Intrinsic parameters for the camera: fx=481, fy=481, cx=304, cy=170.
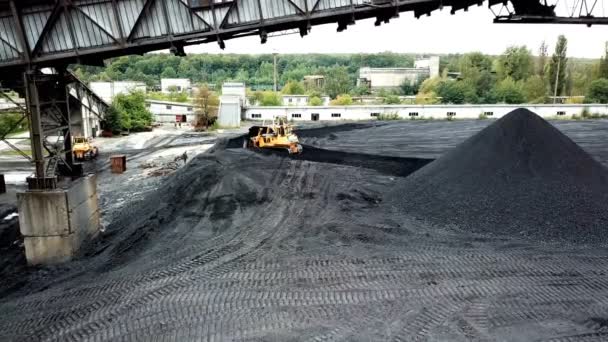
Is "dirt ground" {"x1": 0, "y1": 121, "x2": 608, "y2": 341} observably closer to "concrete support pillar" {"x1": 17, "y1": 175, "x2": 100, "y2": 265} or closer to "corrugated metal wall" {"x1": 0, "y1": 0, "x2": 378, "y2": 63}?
"concrete support pillar" {"x1": 17, "y1": 175, "x2": 100, "y2": 265}

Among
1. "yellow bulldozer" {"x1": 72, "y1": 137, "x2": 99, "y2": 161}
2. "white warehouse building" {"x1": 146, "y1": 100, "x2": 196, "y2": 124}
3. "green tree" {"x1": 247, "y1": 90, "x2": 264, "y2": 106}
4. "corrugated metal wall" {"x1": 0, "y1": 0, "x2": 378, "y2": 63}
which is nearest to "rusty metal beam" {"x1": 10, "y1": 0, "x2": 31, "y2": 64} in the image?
"corrugated metal wall" {"x1": 0, "y1": 0, "x2": 378, "y2": 63}

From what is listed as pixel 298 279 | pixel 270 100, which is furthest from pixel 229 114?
pixel 298 279

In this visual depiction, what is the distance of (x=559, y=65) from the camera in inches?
2638

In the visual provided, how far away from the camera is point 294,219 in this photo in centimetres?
1381

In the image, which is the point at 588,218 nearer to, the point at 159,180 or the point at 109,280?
the point at 109,280

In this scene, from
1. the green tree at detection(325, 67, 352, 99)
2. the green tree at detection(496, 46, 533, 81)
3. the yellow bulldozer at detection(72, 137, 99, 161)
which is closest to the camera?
the yellow bulldozer at detection(72, 137, 99, 161)

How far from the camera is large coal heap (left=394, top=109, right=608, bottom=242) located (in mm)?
12484

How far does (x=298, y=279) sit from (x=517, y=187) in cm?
763

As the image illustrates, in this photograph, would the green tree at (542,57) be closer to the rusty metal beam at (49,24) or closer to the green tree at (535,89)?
the green tree at (535,89)

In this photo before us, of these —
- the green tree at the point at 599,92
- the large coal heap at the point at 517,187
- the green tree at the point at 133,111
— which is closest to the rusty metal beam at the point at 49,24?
the large coal heap at the point at 517,187

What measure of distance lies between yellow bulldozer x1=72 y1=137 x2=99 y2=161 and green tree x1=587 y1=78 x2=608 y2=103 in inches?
2004

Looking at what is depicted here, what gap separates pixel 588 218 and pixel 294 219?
25.4 ft

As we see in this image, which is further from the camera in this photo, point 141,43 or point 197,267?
point 141,43

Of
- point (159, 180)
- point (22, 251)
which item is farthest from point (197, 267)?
point (159, 180)
